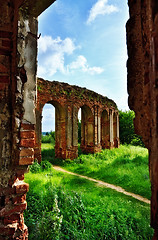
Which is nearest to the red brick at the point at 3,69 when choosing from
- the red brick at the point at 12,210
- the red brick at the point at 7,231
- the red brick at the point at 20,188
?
the red brick at the point at 20,188

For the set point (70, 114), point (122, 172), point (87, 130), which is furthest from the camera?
point (87, 130)

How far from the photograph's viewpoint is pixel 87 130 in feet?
41.8

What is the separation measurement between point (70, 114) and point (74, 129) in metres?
0.97

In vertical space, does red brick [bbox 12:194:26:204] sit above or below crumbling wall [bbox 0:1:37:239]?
below

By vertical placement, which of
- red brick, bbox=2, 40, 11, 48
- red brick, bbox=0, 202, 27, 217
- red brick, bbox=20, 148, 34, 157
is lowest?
red brick, bbox=0, 202, 27, 217

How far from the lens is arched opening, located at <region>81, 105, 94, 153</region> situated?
12.4 m

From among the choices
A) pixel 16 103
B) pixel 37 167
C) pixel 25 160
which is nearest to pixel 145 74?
pixel 16 103

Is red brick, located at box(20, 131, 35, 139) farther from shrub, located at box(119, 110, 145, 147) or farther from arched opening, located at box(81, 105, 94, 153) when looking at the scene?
shrub, located at box(119, 110, 145, 147)

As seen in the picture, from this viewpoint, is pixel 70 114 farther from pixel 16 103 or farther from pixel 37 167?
pixel 16 103

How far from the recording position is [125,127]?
1953cm

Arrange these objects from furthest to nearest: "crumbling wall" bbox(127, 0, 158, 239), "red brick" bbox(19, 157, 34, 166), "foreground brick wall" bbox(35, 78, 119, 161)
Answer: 1. "foreground brick wall" bbox(35, 78, 119, 161)
2. "red brick" bbox(19, 157, 34, 166)
3. "crumbling wall" bbox(127, 0, 158, 239)

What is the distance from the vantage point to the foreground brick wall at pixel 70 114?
912 cm

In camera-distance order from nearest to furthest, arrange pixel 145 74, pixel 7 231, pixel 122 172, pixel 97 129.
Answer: pixel 145 74 → pixel 7 231 → pixel 122 172 → pixel 97 129

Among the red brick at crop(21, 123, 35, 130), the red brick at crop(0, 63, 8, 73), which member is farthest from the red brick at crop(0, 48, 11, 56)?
the red brick at crop(21, 123, 35, 130)
